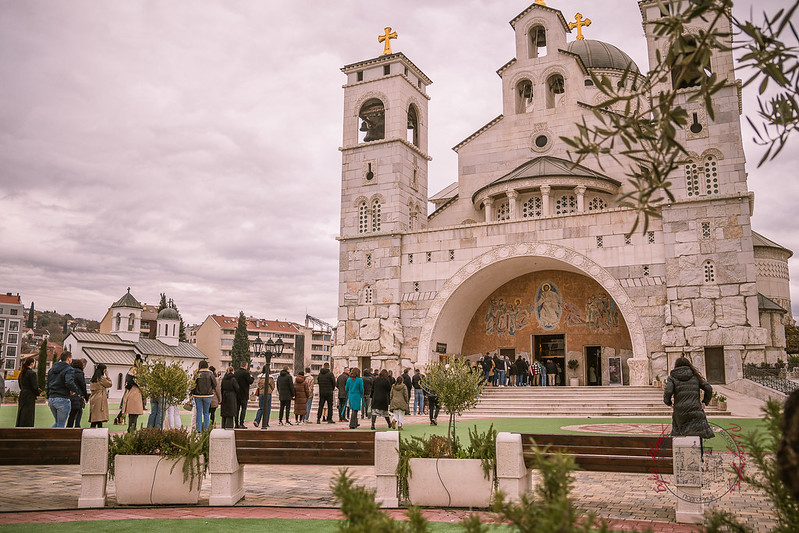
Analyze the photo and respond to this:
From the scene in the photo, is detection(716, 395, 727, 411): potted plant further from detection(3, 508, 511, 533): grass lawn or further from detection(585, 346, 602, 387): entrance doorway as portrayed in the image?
detection(3, 508, 511, 533): grass lawn

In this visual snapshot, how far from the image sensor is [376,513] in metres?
2.54

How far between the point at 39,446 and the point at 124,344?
4518 centimetres

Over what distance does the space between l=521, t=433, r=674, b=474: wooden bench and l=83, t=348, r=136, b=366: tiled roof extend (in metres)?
43.1

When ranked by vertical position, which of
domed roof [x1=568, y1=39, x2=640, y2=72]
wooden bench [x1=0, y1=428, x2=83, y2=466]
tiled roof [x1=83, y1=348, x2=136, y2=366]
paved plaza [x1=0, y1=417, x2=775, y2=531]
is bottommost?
paved plaza [x1=0, y1=417, x2=775, y2=531]

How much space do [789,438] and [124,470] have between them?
7.09 m

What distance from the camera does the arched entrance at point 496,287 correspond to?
969 inches

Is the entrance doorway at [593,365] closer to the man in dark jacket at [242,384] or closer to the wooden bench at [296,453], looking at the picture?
the man in dark jacket at [242,384]

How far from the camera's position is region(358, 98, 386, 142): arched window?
106 feet


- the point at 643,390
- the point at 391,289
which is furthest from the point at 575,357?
the point at 391,289

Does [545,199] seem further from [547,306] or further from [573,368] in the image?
[573,368]

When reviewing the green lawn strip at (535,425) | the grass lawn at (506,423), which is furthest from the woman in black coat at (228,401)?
the green lawn strip at (535,425)

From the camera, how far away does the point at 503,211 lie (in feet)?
98.6

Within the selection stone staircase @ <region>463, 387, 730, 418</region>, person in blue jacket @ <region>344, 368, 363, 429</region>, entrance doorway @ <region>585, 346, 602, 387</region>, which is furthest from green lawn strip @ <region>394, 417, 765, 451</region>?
entrance doorway @ <region>585, 346, 602, 387</region>

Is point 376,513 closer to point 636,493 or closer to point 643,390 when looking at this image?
point 636,493
